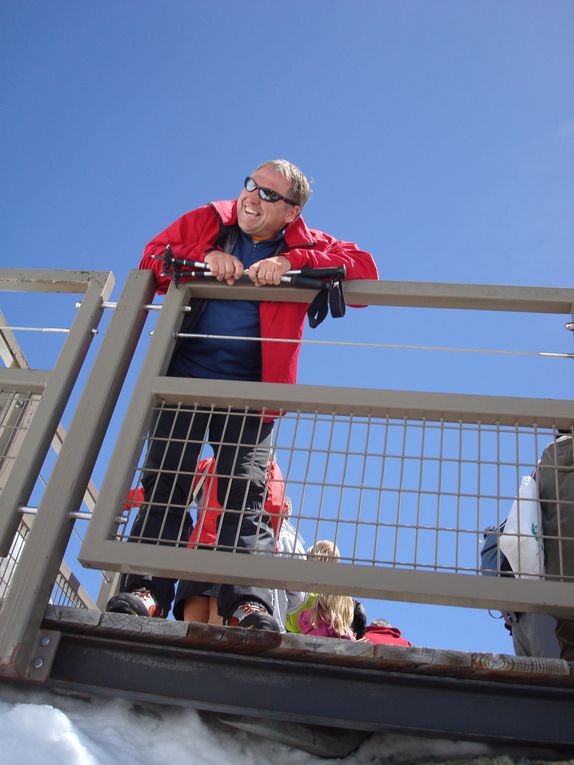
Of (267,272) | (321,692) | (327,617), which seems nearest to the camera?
(321,692)

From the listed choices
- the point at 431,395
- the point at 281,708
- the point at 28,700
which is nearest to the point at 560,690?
the point at 281,708

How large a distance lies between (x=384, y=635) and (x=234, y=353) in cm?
189

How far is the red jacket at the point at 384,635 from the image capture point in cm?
432

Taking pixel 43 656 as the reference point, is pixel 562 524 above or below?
above

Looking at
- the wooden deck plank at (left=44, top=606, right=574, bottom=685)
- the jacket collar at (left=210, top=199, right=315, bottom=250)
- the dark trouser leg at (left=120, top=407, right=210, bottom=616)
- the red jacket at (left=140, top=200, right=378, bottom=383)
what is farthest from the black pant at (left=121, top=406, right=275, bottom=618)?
the jacket collar at (left=210, top=199, right=315, bottom=250)

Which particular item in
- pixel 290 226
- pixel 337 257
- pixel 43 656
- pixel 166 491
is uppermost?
pixel 290 226

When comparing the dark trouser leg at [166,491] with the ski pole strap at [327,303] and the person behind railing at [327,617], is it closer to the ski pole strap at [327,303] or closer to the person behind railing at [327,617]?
the ski pole strap at [327,303]

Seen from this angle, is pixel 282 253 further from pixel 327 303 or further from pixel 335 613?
pixel 335 613

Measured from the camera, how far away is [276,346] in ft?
11.4

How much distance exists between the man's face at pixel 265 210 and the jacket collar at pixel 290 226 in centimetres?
4

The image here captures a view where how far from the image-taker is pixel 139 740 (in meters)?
2.34

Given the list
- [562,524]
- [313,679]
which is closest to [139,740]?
[313,679]

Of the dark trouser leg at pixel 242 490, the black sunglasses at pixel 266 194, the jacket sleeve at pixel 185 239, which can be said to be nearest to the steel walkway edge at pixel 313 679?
the dark trouser leg at pixel 242 490

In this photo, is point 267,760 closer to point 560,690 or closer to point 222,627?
point 222,627
